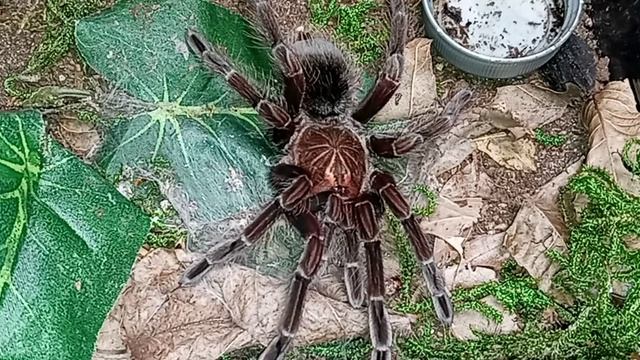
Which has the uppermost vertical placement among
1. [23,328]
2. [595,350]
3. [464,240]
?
[23,328]

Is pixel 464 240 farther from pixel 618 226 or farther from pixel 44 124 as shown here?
pixel 44 124

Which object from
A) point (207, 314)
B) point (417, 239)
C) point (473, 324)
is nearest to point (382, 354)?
point (417, 239)

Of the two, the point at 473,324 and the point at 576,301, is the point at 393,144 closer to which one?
the point at 473,324

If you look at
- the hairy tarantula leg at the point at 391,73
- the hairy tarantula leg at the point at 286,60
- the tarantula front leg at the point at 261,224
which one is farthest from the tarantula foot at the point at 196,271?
the hairy tarantula leg at the point at 391,73

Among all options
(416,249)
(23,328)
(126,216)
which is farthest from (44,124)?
(416,249)

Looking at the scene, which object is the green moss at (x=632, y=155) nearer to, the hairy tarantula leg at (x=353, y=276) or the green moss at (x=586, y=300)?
the green moss at (x=586, y=300)

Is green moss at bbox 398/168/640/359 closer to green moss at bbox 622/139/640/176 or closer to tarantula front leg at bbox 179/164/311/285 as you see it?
green moss at bbox 622/139/640/176
